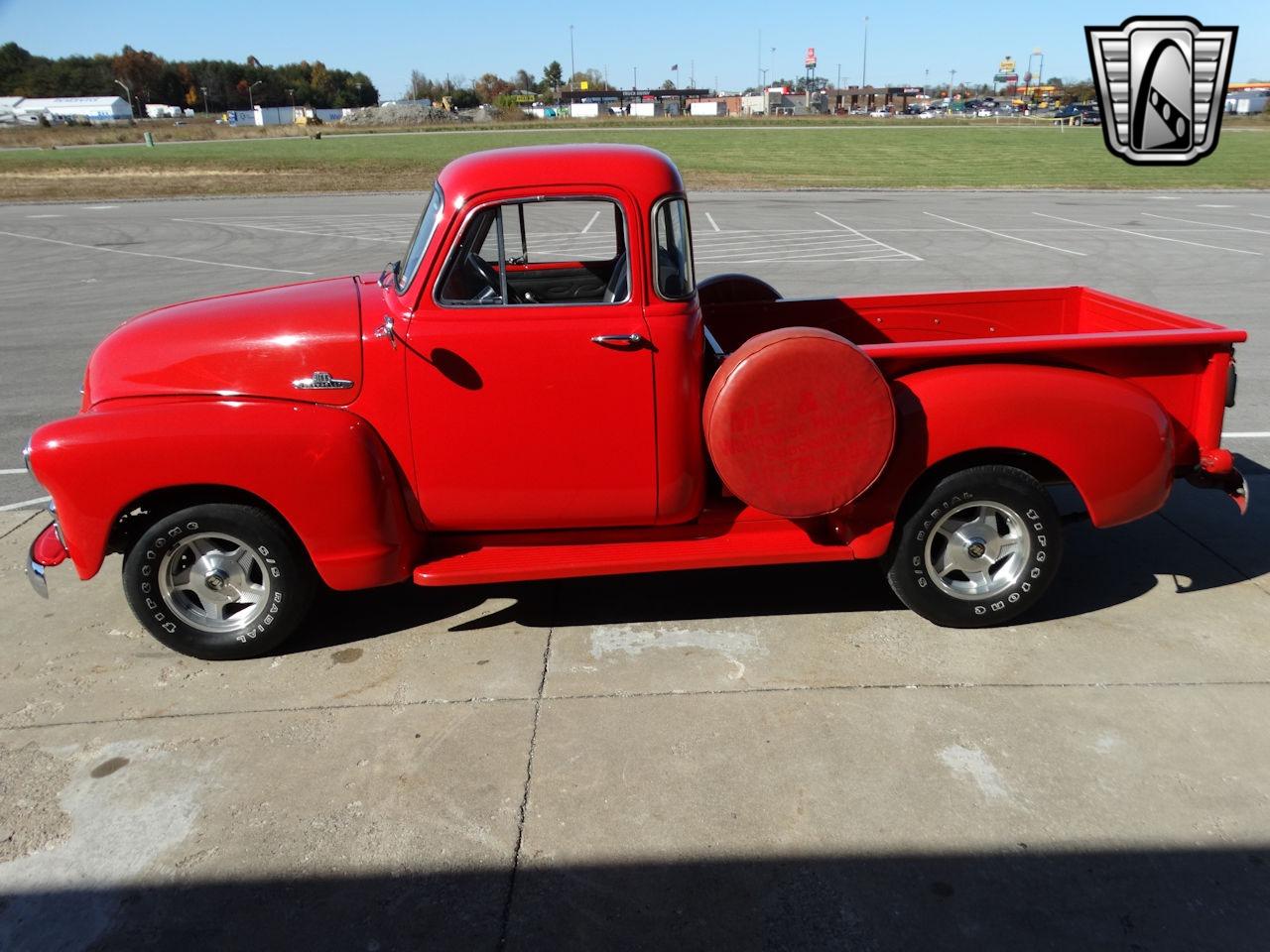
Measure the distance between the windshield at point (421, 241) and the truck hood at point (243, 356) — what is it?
0.82 feet

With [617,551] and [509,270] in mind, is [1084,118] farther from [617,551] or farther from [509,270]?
[617,551]

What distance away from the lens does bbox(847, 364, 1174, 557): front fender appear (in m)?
4.12

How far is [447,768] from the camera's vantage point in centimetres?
356

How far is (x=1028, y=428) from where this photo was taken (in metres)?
4.15

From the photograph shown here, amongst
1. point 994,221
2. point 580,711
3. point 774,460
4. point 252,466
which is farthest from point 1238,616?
point 994,221

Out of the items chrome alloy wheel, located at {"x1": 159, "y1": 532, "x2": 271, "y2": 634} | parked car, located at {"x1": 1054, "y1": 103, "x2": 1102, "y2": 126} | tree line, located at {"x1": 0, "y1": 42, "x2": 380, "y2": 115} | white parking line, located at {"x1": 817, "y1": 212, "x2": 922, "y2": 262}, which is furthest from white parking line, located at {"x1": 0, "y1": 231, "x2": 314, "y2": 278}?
tree line, located at {"x1": 0, "y1": 42, "x2": 380, "y2": 115}

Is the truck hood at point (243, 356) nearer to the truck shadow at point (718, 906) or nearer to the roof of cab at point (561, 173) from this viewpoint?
the roof of cab at point (561, 173)

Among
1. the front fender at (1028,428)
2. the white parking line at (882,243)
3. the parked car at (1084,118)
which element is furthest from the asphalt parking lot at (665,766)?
the parked car at (1084,118)

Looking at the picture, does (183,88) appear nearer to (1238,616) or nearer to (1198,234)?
(1198,234)

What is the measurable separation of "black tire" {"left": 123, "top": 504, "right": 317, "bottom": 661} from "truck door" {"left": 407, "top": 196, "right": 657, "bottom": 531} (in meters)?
0.65

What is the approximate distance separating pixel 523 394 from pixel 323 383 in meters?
0.82

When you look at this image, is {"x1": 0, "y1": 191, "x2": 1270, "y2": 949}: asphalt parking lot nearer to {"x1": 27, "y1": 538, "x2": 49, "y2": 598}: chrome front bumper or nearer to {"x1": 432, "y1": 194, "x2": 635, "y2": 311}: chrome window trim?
{"x1": 27, "y1": 538, "x2": 49, "y2": 598}: chrome front bumper

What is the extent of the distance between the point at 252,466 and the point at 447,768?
145cm

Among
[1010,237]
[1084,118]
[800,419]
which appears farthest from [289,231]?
[1084,118]
